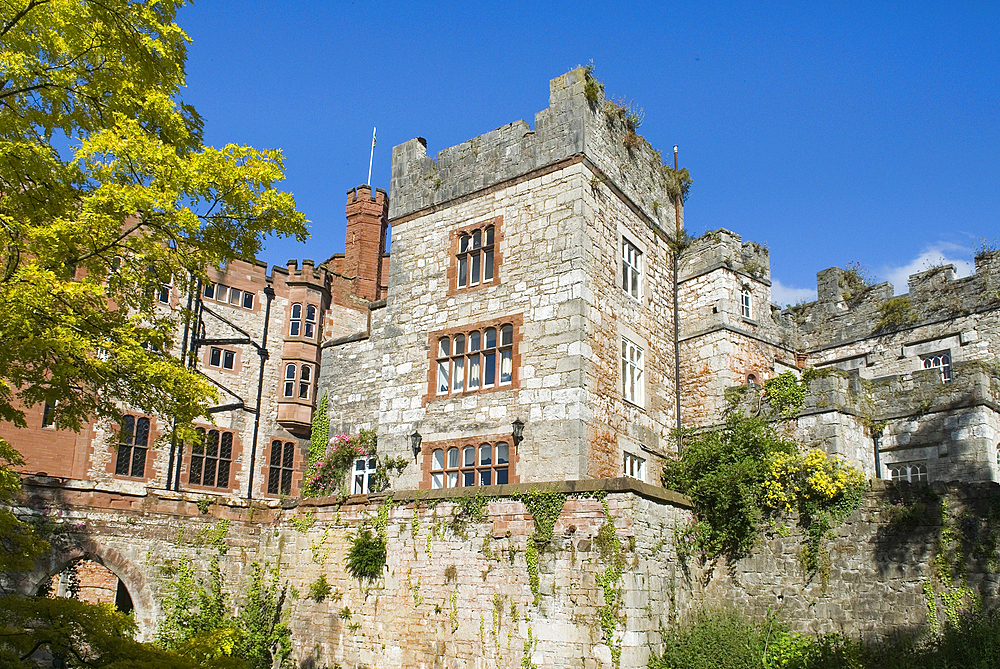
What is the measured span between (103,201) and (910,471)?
18.1 meters

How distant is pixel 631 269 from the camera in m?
22.0

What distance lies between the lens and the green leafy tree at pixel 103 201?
9797 mm

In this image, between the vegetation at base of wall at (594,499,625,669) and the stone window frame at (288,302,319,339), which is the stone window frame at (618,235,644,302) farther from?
the stone window frame at (288,302,319,339)

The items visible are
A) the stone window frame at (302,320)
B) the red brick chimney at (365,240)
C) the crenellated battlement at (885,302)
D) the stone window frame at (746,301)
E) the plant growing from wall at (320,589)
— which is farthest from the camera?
the red brick chimney at (365,240)

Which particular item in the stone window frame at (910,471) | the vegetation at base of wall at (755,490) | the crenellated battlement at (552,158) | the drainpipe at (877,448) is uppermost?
the crenellated battlement at (552,158)

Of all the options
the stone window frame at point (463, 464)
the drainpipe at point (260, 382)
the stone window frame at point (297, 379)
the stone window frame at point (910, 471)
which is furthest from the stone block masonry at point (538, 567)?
the stone window frame at point (297, 379)

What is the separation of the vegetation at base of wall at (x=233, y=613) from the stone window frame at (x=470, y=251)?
809 centimetres

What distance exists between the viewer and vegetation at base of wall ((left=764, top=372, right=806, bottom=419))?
66.5 feet

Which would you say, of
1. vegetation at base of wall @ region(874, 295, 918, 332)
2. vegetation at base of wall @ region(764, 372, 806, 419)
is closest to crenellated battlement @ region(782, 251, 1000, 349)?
vegetation at base of wall @ region(874, 295, 918, 332)

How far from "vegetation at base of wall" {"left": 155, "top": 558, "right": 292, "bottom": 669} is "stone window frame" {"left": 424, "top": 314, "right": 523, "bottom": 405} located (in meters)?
5.68

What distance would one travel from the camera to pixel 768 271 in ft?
A: 79.0

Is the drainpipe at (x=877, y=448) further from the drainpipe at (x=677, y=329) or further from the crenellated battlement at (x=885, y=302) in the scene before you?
the drainpipe at (x=677, y=329)

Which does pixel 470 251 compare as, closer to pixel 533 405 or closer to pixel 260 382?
pixel 533 405

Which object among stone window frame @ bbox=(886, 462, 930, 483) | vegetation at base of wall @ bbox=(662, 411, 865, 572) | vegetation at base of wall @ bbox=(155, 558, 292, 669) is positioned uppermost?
stone window frame @ bbox=(886, 462, 930, 483)
